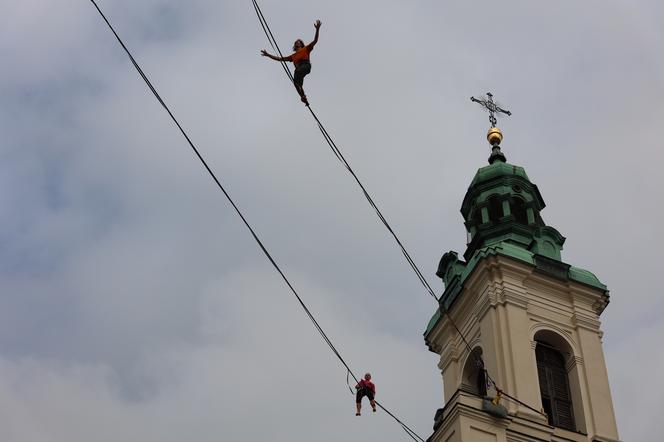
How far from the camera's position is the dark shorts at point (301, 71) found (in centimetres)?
1836

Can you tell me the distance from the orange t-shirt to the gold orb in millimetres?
20903

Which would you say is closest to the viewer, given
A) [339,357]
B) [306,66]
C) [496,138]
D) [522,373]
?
[306,66]

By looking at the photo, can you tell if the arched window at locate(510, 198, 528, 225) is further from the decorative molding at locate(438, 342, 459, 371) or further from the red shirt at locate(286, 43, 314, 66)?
the red shirt at locate(286, 43, 314, 66)

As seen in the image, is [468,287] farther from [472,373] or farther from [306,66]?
[306,66]

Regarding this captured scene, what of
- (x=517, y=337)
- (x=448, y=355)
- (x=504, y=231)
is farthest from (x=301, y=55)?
(x=504, y=231)

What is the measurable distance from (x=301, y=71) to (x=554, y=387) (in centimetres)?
1417

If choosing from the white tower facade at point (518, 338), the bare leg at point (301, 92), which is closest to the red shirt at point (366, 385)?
the white tower facade at point (518, 338)

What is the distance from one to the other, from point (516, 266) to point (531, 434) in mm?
5910

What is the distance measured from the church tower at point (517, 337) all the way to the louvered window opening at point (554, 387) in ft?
0.09

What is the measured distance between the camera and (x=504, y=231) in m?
34.2

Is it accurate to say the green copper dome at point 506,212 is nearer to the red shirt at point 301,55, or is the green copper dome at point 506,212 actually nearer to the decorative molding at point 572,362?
the decorative molding at point 572,362

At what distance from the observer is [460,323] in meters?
32.2

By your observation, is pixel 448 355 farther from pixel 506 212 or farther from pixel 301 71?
pixel 301 71

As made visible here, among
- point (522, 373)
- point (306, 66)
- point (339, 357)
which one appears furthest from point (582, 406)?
point (306, 66)
